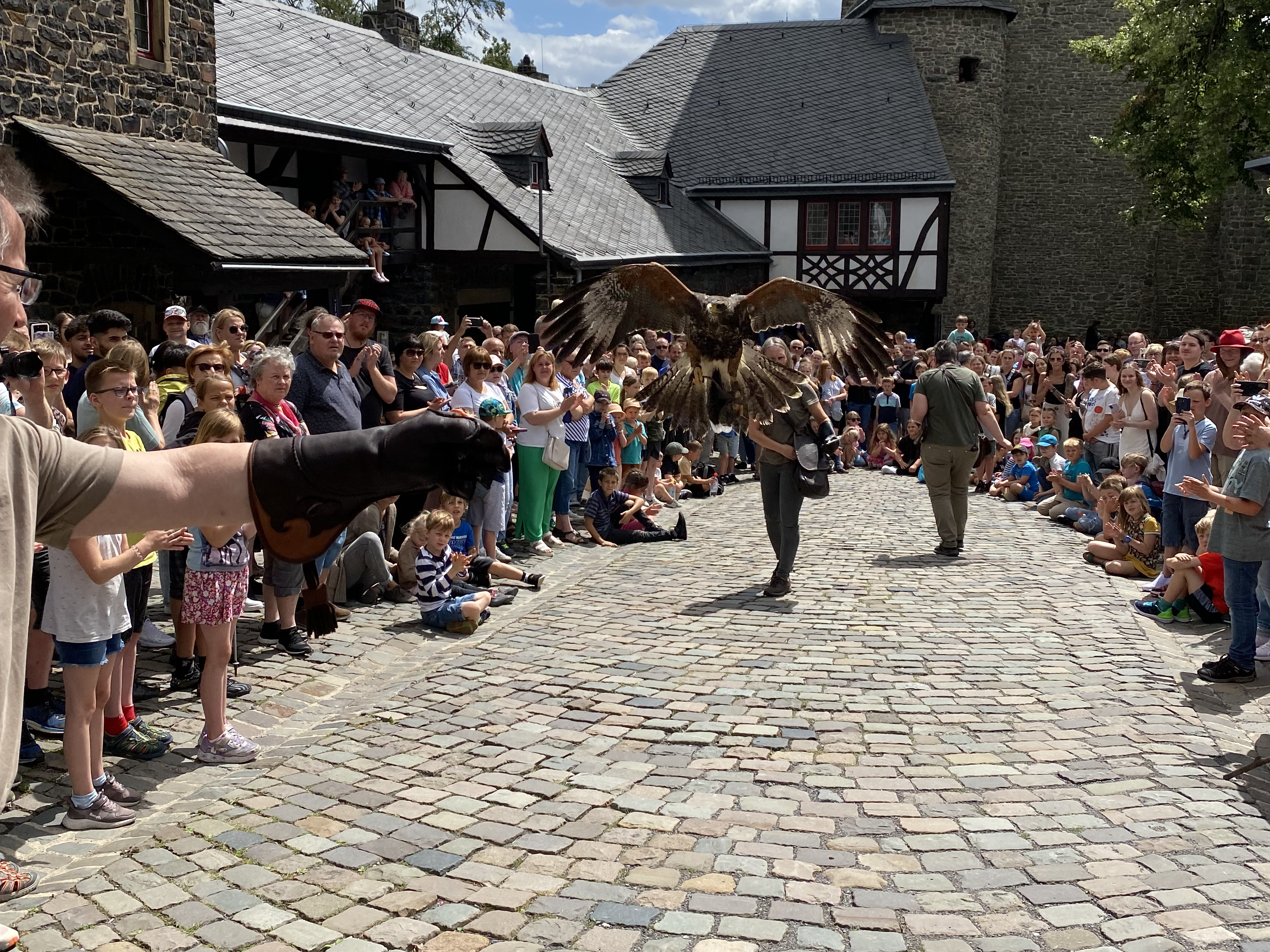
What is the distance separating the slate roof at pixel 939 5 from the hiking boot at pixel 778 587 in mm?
28068

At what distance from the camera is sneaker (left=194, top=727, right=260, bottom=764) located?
18.3ft

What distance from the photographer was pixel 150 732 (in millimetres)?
5676

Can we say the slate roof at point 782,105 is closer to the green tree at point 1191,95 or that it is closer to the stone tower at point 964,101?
the stone tower at point 964,101

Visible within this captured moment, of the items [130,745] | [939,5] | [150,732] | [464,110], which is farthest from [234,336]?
[939,5]

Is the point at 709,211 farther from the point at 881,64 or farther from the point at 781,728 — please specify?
the point at 781,728

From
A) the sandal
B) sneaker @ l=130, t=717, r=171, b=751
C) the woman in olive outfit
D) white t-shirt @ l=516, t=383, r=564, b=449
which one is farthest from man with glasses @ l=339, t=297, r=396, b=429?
the sandal

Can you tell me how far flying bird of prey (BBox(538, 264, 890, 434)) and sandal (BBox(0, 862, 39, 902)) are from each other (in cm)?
581

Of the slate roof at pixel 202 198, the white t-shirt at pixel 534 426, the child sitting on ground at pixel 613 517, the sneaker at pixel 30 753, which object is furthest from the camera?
the child sitting on ground at pixel 613 517

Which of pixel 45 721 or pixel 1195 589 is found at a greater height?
pixel 1195 589

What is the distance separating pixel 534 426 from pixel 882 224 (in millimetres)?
21701

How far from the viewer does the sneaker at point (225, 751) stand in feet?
18.3

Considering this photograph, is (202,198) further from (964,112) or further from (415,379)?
(964,112)

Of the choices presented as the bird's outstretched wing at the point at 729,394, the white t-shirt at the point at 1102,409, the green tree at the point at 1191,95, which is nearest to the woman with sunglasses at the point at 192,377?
the bird's outstretched wing at the point at 729,394

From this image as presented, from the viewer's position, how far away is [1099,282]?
34.8 metres
